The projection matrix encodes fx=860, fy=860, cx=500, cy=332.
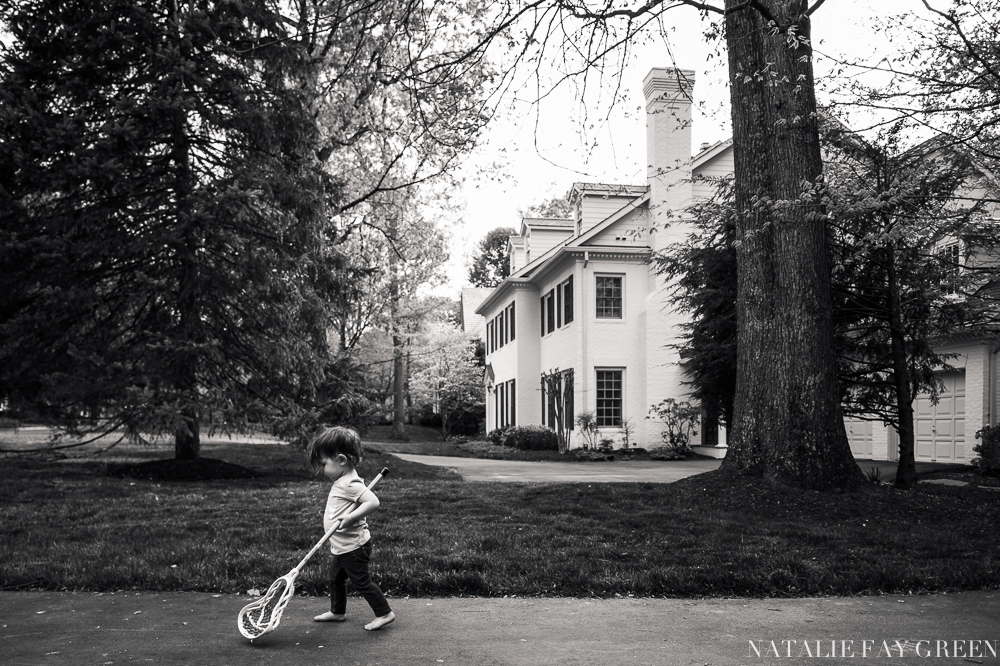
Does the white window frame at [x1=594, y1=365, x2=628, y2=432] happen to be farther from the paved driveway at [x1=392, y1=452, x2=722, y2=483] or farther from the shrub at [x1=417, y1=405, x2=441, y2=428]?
the shrub at [x1=417, y1=405, x2=441, y2=428]

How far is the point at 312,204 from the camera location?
47.9 ft

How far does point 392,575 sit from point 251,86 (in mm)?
10706

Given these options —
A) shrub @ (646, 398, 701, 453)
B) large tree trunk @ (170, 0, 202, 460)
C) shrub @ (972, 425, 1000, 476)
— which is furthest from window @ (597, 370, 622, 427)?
large tree trunk @ (170, 0, 202, 460)

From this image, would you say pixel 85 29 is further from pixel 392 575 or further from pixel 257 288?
pixel 392 575

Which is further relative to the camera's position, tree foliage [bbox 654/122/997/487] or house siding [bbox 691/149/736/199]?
house siding [bbox 691/149/736/199]

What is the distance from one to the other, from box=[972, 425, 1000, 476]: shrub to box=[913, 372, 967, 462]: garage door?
250 centimetres

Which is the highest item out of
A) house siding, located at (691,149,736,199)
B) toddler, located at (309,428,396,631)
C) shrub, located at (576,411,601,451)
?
house siding, located at (691,149,736,199)

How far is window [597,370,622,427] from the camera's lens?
86.6 feet

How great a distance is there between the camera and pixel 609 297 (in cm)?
2670

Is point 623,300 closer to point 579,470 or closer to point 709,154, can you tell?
point 709,154

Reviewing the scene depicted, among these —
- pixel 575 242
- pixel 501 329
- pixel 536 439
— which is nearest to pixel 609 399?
pixel 536 439

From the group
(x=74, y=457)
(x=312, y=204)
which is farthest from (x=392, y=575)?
(x=74, y=457)

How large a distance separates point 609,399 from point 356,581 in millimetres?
21935

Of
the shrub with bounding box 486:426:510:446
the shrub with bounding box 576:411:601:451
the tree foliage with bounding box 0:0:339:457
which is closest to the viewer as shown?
the tree foliage with bounding box 0:0:339:457
